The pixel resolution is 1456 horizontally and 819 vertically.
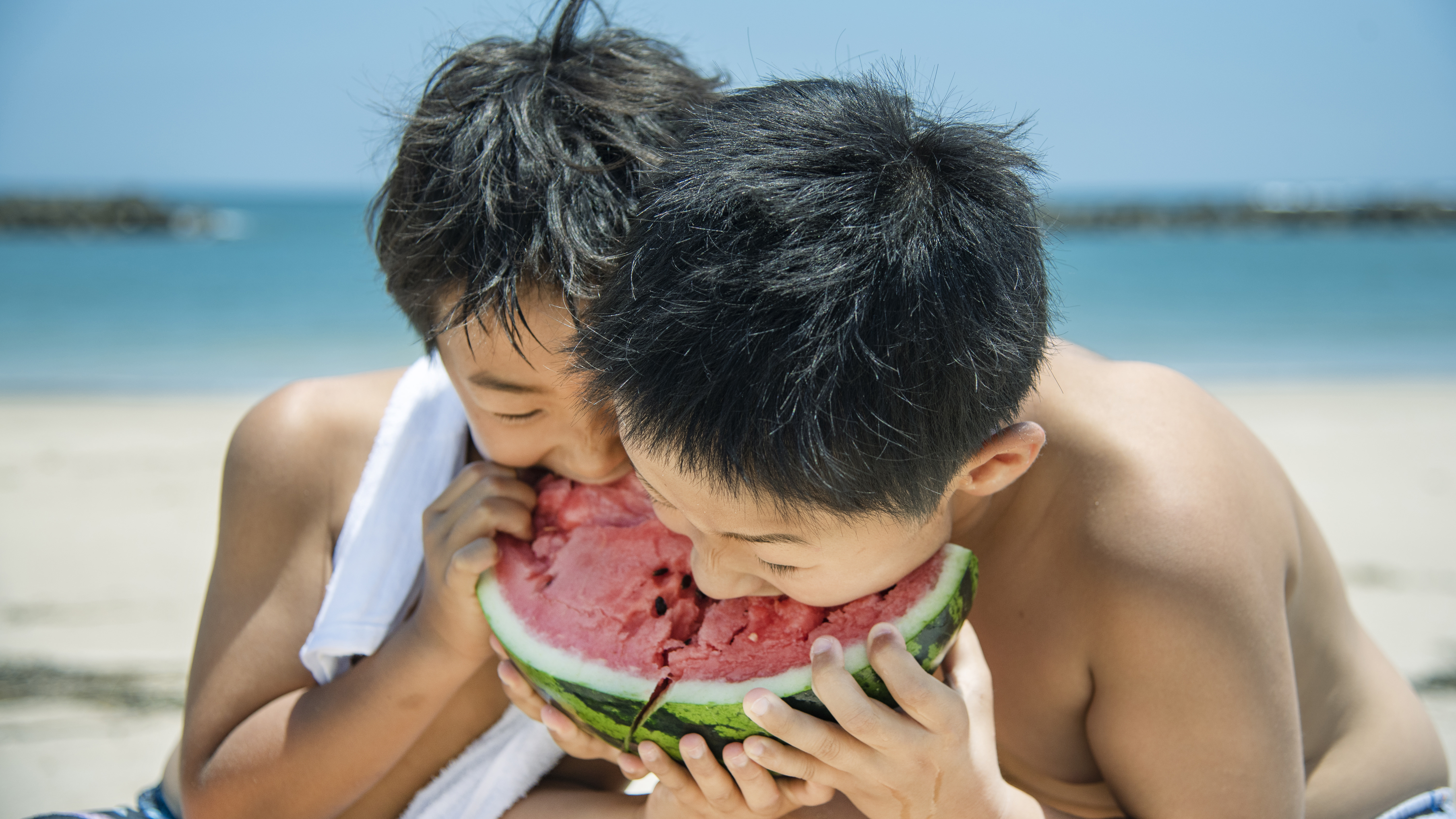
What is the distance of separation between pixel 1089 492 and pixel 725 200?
0.85 metres

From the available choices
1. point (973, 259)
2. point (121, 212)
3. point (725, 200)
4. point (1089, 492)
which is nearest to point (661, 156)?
point (725, 200)

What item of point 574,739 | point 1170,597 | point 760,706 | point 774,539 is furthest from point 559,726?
point 1170,597

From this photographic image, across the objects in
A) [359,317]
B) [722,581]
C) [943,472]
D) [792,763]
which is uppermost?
[943,472]

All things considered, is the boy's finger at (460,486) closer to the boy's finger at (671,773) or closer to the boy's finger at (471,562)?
the boy's finger at (471,562)

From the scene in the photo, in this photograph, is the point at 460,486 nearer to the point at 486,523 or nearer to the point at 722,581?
the point at 486,523

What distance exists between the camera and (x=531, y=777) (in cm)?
203

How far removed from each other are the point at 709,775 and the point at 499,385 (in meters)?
0.79

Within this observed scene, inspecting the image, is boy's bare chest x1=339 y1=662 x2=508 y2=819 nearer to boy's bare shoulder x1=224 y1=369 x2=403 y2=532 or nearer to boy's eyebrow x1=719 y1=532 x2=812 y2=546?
boy's bare shoulder x1=224 y1=369 x2=403 y2=532

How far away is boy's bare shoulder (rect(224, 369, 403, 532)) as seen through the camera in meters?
2.12

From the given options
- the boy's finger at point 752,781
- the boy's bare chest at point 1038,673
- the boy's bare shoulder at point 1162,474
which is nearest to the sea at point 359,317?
the boy's bare shoulder at point 1162,474

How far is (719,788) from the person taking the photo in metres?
1.63

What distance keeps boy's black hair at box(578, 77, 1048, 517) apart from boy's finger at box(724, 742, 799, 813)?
0.45m

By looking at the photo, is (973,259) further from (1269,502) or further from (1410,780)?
(1410,780)

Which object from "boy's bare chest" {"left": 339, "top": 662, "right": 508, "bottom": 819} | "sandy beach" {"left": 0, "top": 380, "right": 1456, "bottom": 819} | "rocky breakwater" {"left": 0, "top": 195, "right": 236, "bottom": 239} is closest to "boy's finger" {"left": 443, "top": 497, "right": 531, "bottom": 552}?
"boy's bare chest" {"left": 339, "top": 662, "right": 508, "bottom": 819}
